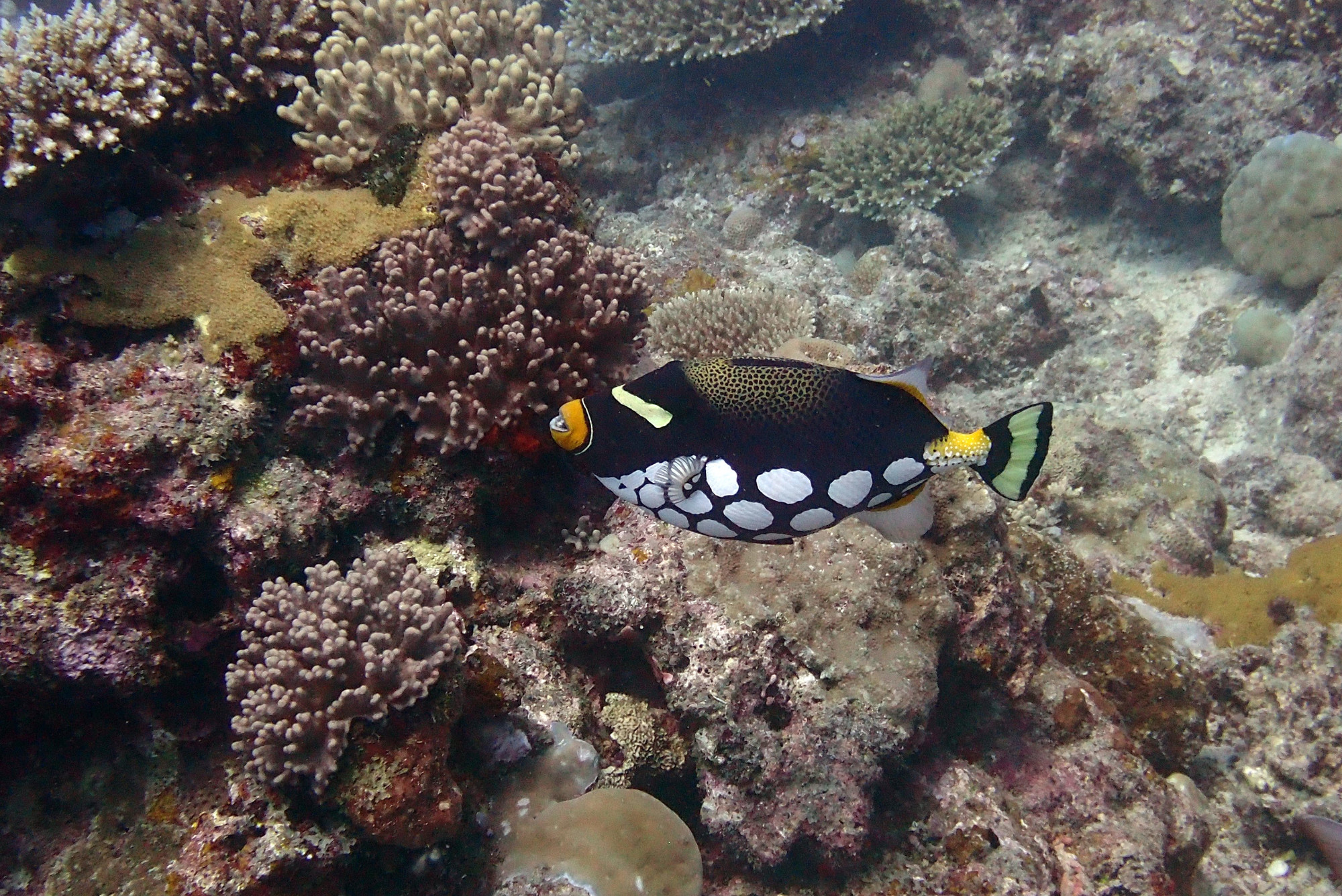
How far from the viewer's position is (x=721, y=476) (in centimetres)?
210

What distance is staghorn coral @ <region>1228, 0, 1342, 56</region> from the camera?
30.4ft

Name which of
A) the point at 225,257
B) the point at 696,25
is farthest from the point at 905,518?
the point at 696,25

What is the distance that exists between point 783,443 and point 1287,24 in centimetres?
1191

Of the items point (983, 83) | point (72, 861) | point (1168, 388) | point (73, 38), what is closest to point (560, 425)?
point (72, 861)

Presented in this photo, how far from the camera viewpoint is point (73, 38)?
11.2 feet

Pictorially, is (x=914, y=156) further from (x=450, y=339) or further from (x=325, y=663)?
(x=325, y=663)

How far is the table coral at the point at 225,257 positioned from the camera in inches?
130

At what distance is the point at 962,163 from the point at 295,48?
332 inches

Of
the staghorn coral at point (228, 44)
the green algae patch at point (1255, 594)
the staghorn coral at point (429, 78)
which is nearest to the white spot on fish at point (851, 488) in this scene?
the staghorn coral at point (429, 78)

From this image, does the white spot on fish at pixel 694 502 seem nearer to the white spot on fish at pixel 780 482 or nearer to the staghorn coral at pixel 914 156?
the white spot on fish at pixel 780 482

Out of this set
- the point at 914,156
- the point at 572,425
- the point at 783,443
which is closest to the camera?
the point at 572,425

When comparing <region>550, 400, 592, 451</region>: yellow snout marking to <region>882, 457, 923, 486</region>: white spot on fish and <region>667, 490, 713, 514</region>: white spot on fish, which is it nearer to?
<region>667, 490, 713, 514</region>: white spot on fish

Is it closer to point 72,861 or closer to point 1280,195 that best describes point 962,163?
point 1280,195

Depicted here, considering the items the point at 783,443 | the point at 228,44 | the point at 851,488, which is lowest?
the point at 851,488
